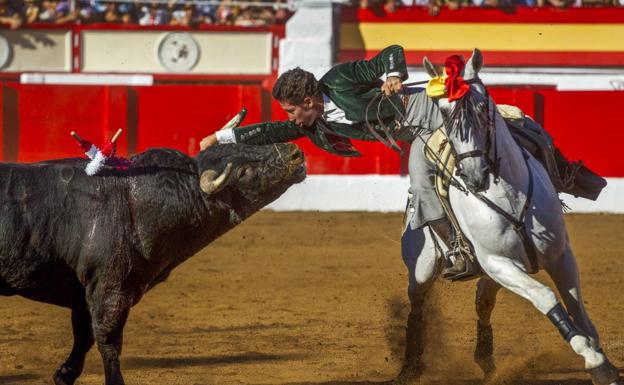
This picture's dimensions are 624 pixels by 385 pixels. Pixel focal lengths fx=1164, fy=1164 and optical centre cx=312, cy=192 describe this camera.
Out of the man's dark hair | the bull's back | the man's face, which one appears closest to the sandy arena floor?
the bull's back

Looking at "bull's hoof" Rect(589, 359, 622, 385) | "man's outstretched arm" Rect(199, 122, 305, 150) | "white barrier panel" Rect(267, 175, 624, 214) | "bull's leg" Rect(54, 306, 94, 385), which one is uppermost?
"man's outstretched arm" Rect(199, 122, 305, 150)

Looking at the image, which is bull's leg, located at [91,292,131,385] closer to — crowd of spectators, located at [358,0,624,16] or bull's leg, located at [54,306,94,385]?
bull's leg, located at [54,306,94,385]

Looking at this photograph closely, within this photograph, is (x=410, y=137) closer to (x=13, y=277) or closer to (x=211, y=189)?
(x=211, y=189)

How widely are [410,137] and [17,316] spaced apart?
133 inches

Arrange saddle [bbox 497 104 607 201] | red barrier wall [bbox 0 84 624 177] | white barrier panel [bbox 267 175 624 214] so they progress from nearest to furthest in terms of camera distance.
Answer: saddle [bbox 497 104 607 201] < white barrier panel [bbox 267 175 624 214] < red barrier wall [bbox 0 84 624 177]

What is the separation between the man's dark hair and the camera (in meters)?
5.33

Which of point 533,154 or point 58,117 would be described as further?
point 58,117

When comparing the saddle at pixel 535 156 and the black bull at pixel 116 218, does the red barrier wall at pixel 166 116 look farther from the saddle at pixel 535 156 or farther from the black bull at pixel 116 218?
the black bull at pixel 116 218

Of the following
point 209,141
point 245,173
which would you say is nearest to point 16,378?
point 209,141

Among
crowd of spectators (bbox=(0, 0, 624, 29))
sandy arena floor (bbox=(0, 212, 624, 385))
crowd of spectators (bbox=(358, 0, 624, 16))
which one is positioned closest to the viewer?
sandy arena floor (bbox=(0, 212, 624, 385))

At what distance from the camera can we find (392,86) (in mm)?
5293

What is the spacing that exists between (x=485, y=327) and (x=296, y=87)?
173 centimetres

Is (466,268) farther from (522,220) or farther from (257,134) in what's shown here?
(257,134)

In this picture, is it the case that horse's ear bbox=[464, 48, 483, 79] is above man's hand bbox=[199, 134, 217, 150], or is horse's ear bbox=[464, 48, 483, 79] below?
above
